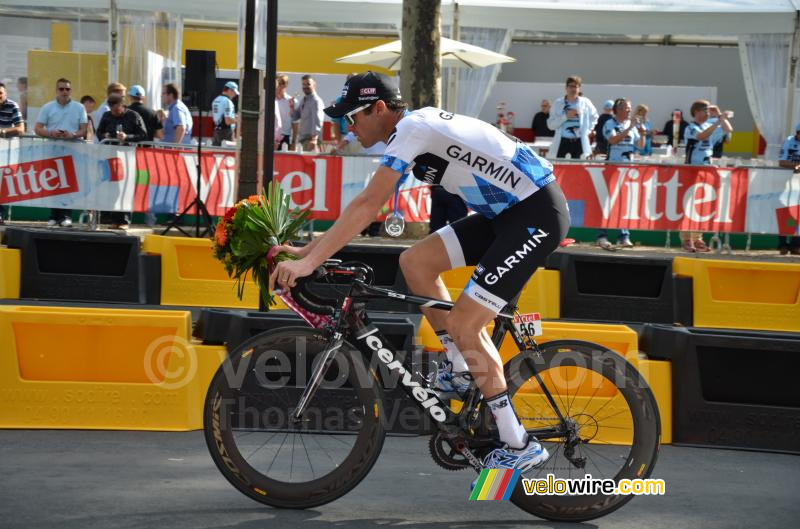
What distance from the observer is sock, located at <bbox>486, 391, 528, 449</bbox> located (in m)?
5.16

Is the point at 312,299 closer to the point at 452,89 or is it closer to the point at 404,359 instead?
the point at 404,359

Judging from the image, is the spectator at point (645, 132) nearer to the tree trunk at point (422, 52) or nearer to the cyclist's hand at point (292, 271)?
the tree trunk at point (422, 52)

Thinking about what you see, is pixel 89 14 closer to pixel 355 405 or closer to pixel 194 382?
pixel 194 382

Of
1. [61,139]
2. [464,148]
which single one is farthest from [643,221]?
[464,148]

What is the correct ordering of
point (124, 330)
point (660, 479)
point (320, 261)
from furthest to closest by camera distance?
point (124, 330), point (660, 479), point (320, 261)

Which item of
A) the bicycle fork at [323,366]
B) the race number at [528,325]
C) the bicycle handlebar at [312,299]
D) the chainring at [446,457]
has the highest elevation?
the bicycle handlebar at [312,299]

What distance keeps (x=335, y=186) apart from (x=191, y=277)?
607cm

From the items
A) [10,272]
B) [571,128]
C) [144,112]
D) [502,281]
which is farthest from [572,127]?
[502,281]

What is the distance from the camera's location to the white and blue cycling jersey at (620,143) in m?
18.3

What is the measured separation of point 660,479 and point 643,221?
12.5m

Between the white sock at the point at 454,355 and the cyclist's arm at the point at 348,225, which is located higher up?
the cyclist's arm at the point at 348,225

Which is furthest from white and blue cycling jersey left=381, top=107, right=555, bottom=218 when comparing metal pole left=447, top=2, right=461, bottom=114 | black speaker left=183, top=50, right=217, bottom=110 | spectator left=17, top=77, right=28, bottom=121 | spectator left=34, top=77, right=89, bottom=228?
spectator left=17, top=77, right=28, bottom=121

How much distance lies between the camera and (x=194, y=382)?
693 cm

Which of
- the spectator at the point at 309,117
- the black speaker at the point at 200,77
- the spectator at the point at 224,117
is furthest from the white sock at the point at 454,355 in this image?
the spectator at the point at 224,117
